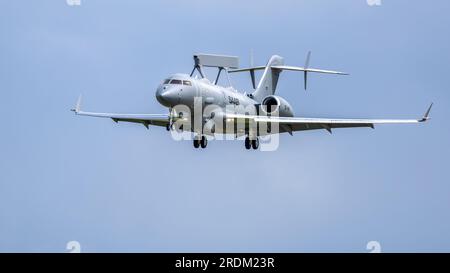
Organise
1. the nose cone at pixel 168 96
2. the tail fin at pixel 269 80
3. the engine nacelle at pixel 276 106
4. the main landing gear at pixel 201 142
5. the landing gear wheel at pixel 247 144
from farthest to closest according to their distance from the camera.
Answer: the tail fin at pixel 269 80 → the engine nacelle at pixel 276 106 → the landing gear wheel at pixel 247 144 → the main landing gear at pixel 201 142 → the nose cone at pixel 168 96

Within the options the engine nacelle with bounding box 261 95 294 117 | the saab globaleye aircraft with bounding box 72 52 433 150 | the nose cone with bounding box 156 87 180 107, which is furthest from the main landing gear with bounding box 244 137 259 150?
the nose cone with bounding box 156 87 180 107

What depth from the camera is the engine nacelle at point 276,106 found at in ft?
270

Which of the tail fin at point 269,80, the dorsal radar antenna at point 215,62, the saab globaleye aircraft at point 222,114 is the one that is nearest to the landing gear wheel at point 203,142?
the saab globaleye aircraft at point 222,114

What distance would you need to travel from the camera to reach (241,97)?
79312 mm

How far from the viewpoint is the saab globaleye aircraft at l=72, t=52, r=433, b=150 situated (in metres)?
71.8

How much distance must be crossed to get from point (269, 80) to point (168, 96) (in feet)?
64.7

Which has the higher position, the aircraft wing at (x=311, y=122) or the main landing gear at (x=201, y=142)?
the aircraft wing at (x=311, y=122)

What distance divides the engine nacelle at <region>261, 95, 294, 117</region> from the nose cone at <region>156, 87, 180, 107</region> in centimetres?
1218

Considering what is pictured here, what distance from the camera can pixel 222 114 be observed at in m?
74.6

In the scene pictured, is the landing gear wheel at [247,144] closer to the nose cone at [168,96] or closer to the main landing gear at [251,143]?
the main landing gear at [251,143]

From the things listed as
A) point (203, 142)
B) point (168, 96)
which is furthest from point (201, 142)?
point (168, 96)

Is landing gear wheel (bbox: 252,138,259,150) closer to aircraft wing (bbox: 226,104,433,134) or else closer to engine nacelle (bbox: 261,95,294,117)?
aircraft wing (bbox: 226,104,433,134)

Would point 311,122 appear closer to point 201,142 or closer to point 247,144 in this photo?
point 247,144
